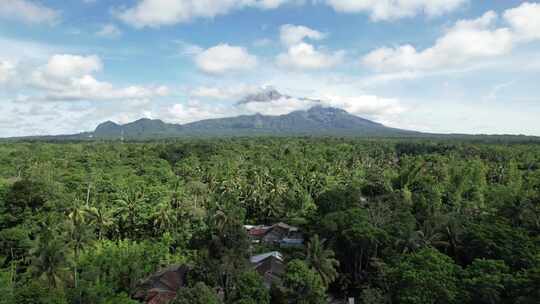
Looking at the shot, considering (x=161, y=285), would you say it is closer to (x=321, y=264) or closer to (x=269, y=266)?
(x=269, y=266)

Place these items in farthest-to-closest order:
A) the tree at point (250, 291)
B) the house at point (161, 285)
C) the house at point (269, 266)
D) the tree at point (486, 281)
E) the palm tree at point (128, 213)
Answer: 1. the palm tree at point (128, 213)
2. the house at point (269, 266)
3. the house at point (161, 285)
4. the tree at point (250, 291)
5. the tree at point (486, 281)

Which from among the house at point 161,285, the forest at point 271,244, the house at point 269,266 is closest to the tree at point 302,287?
the forest at point 271,244

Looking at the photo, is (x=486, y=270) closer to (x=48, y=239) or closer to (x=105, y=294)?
(x=105, y=294)

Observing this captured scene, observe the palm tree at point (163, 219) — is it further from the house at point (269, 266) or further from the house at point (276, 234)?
the house at point (269, 266)

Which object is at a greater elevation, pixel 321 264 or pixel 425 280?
pixel 425 280

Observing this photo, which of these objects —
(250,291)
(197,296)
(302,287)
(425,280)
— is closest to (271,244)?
(302,287)
